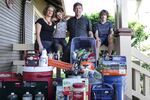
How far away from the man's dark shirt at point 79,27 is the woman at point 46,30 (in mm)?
325

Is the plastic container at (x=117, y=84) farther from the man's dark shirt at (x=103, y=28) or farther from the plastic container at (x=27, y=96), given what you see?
the man's dark shirt at (x=103, y=28)

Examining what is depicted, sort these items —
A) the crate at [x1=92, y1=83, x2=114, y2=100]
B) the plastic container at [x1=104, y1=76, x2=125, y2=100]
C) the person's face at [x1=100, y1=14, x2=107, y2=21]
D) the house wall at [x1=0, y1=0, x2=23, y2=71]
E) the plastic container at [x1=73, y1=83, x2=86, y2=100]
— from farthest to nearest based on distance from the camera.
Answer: the house wall at [x1=0, y1=0, x2=23, y2=71]
the person's face at [x1=100, y1=14, x2=107, y2=21]
the plastic container at [x1=104, y1=76, x2=125, y2=100]
the crate at [x1=92, y1=83, x2=114, y2=100]
the plastic container at [x1=73, y1=83, x2=86, y2=100]

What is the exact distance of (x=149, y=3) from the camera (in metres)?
22.4

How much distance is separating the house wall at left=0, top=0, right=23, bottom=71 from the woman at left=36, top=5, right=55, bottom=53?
1564 millimetres

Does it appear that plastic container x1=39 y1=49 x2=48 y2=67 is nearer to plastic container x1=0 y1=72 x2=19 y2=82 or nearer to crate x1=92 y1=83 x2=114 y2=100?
plastic container x1=0 y1=72 x2=19 y2=82

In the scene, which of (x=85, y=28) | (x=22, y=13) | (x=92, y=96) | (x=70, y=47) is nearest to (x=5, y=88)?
(x=92, y=96)

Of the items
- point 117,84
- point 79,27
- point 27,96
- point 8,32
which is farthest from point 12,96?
point 8,32

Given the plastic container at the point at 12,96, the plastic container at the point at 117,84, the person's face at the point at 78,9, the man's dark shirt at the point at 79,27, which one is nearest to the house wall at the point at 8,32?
the man's dark shirt at the point at 79,27

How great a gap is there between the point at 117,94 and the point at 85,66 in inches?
21.7

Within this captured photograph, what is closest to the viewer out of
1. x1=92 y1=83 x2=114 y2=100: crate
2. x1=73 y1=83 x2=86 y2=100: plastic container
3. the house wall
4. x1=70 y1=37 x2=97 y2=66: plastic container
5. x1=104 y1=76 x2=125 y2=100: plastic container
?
x1=73 y1=83 x2=86 y2=100: plastic container

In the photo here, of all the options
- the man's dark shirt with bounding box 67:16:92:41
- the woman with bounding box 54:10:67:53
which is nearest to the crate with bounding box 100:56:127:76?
the man's dark shirt with bounding box 67:16:92:41

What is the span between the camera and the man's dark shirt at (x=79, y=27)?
571 centimetres

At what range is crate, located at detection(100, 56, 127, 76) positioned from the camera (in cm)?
405

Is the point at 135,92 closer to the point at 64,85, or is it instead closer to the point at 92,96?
the point at 92,96
